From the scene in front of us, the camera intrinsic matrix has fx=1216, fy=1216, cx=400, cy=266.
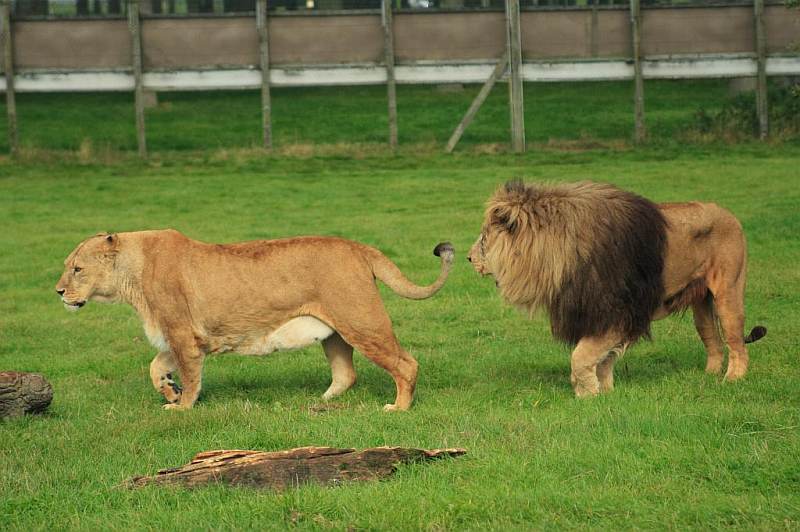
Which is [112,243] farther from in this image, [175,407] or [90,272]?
[175,407]

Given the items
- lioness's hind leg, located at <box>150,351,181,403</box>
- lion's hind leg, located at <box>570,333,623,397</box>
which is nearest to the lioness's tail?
lion's hind leg, located at <box>570,333,623,397</box>

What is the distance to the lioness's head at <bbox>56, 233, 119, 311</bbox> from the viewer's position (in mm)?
9758

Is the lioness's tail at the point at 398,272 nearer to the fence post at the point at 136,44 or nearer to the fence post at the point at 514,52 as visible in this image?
the fence post at the point at 514,52

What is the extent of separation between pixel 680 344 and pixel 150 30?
16.0 metres

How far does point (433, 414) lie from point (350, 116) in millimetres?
24903

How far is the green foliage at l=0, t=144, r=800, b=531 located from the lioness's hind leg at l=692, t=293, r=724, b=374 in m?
0.36

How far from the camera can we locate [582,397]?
9.08 meters

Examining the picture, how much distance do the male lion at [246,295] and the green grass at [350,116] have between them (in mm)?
17448

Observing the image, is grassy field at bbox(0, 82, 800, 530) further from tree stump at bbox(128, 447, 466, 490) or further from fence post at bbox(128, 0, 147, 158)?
fence post at bbox(128, 0, 147, 158)

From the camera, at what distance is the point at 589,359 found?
30.0ft

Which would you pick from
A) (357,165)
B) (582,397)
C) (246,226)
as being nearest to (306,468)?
(582,397)

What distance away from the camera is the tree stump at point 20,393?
8.90 metres

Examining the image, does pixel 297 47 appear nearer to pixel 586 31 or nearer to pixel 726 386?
pixel 586 31

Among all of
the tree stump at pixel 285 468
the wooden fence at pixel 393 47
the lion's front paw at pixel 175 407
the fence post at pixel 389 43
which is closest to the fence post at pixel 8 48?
the wooden fence at pixel 393 47
